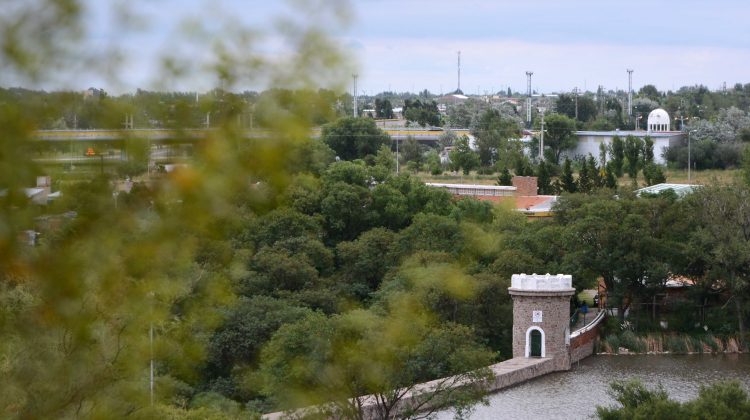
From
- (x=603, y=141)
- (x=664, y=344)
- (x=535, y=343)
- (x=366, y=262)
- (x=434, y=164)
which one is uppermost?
(x=603, y=141)

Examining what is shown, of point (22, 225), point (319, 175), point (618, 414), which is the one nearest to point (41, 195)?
point (22, 225)

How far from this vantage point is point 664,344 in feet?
63.6

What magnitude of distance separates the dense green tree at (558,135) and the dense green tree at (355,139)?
8221 mm

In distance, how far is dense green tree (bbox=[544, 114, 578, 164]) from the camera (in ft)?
132

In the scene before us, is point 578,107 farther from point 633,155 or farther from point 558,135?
point 633,155

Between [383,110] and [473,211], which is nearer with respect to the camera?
[473,211]

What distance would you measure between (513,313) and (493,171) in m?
19.3

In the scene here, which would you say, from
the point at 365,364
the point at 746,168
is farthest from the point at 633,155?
the point at 365,364

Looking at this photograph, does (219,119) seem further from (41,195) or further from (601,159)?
(601,159)

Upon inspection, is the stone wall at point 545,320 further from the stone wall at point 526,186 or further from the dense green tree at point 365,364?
the stone wall at point 526,186

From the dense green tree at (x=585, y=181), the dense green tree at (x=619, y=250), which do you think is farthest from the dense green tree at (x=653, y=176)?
the dense green tree at (x=619, y=250)

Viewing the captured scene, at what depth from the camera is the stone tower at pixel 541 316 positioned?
1816cm

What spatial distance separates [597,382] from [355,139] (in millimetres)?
16788

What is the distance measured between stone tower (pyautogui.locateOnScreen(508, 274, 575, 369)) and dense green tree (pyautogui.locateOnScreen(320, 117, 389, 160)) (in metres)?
14.4
